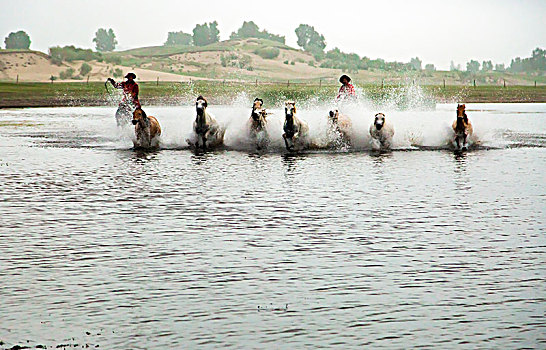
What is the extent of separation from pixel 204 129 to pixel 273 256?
1713 centimetres

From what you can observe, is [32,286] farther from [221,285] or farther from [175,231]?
[175,231]

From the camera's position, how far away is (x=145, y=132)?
93.0ft

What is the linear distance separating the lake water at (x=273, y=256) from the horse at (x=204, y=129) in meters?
5.09

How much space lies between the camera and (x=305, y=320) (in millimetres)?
8711

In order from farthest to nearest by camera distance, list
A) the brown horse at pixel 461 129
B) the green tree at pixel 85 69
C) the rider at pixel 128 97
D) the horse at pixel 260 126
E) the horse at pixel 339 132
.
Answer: the green tree at pixel 85 69
the brown horse at pixel 461 129
the horse at pixel 339 132
the rider at pixel 128 97
the horse at pixel 260 126

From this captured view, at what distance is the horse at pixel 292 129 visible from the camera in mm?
27266

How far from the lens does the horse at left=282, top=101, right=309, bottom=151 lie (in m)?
27.3

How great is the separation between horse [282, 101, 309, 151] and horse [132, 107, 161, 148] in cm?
424

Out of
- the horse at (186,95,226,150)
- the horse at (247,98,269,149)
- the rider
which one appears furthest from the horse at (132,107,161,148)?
the horse at (247,98,269,149)

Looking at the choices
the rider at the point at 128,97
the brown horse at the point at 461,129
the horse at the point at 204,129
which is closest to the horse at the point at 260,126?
the horse at the point at 204,129

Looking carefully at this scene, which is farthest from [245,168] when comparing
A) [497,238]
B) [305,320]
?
[305,320]

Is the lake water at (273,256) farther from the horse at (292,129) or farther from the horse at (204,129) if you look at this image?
the horse at (204,129)

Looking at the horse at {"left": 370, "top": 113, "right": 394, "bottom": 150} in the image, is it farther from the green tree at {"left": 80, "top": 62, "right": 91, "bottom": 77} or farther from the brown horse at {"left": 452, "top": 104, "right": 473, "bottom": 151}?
the green tree at {"left": 80, "top": 62, "right": 91, "bottom": 77}

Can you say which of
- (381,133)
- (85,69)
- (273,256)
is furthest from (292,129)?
(85,69)
